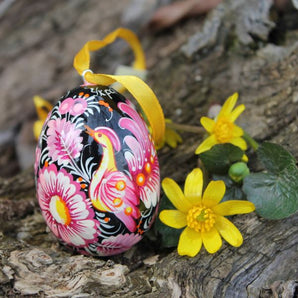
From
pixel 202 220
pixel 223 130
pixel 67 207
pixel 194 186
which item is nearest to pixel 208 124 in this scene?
pixel 223 130

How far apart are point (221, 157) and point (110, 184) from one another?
1.68 ft

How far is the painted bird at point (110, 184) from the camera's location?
5.26ft

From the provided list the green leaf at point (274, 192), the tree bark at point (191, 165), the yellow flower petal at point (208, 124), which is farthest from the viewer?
the yellow flower petal at point (208, 124)

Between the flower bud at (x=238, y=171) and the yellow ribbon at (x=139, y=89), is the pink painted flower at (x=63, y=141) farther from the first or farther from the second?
the flower bud at (x=238, y=171)

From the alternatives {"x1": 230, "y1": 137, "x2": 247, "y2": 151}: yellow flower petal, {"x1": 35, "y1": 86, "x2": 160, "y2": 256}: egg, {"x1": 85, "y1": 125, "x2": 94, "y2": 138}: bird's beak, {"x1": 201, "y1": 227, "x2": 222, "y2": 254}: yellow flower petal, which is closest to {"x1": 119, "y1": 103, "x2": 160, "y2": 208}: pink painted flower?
{"x1": 35, "y1": 86, "x2": 160, "y2": 256}: egg

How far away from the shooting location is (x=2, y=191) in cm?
231

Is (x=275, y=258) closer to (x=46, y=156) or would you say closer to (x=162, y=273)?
(x=162, y=273)

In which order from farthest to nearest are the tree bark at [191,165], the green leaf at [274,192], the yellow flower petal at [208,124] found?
the yellow flower petal at [208,124] < the green leaf at [274,192] < the tree bark at [191,165]

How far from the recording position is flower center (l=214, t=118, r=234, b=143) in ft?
6.13

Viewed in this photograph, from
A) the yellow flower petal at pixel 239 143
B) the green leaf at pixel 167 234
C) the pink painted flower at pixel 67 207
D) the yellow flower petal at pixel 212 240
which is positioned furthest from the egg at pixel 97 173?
the yellow flower petal at pixel 239 143

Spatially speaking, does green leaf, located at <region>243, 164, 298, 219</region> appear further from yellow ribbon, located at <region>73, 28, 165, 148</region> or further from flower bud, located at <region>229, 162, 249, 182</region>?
yellow ribbon, located at <region>73, 28, 165, 148</region>

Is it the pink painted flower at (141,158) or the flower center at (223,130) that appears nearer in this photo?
the pink painted flower at (141,158)

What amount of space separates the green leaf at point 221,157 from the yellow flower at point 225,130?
0.03 metres

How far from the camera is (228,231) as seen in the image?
5.39 ft
